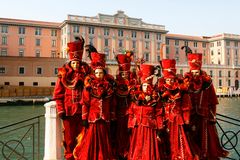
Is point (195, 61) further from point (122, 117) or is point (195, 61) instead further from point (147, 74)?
point (122, 117)

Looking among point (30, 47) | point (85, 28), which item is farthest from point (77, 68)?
point (30, 47)

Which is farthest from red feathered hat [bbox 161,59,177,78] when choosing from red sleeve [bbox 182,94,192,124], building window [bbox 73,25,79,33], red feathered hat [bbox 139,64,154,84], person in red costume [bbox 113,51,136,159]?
building window [bbox 73,25,79,33]

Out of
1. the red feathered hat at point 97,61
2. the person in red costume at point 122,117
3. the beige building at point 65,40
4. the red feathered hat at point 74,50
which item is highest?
the beige building at point 65,40

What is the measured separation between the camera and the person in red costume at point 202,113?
17.6ft

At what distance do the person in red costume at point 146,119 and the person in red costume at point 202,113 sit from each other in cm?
68

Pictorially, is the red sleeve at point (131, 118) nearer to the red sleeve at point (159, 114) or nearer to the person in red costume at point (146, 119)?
the person in red costume at point (146, 119)

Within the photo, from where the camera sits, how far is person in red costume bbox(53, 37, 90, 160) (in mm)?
5164

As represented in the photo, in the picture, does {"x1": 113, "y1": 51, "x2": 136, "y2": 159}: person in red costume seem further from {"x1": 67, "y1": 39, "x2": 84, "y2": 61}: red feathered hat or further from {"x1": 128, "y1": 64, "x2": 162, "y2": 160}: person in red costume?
{"x1": 67, "y1": 39, "x2": 84, "y2": 61}: red feathered hat

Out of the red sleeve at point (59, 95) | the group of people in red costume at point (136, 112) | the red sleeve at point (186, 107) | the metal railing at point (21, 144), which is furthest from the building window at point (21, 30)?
the red sleeve at point (186, 107)

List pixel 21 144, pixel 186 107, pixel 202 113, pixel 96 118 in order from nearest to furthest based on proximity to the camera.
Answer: pixel 96 118, pixel 186 107, pixel 202 113, pixel 21 144

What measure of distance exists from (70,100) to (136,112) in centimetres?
115

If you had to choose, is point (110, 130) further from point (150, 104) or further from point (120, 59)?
point (120, 59)

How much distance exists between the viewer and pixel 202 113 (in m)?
5.40

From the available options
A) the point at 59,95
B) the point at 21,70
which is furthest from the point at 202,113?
the point at 21,70
